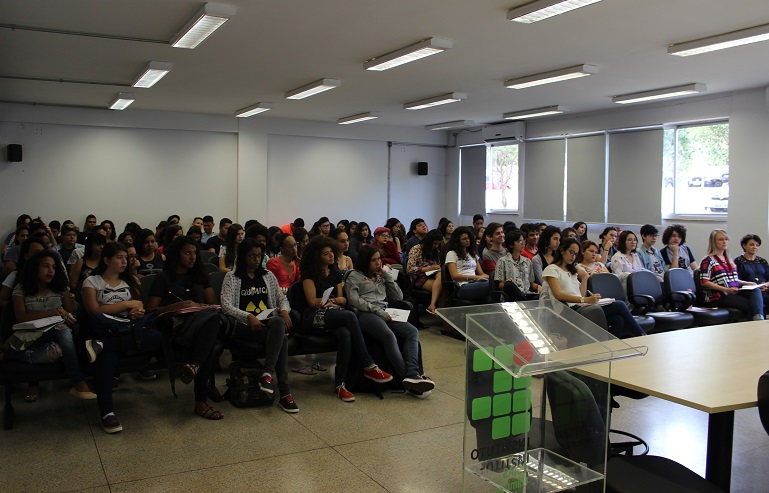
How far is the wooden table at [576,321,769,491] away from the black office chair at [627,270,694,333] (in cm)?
283

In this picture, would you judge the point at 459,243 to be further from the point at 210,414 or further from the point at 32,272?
the point at 32,272

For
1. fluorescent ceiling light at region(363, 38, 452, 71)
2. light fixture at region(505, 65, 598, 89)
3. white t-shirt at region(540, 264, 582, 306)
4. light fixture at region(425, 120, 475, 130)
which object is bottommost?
white t-shirt at region(540, 264, 582, 306)

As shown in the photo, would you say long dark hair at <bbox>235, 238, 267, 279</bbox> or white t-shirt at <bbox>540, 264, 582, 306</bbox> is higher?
long dark hair at <bbox>235, 238, 267, 279</bbox>

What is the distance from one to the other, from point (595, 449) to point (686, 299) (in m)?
→ 5.02

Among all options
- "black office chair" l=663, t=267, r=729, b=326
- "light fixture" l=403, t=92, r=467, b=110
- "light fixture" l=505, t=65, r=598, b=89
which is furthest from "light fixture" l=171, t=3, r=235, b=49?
"black office chair" l=663, t=267, r=729, b=326

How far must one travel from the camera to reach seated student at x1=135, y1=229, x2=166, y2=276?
666 centimetres

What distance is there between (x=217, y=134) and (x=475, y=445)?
465 inches

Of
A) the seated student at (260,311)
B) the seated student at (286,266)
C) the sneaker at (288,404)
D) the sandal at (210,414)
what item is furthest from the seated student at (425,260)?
the sandal at (210,414)

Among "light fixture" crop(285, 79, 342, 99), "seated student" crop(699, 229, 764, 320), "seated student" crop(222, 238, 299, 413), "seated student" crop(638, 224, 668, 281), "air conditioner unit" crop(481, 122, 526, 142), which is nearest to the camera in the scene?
"seated student" crop(222, 238, 299, 413)

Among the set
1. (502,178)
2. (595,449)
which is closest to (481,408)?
(595,449)

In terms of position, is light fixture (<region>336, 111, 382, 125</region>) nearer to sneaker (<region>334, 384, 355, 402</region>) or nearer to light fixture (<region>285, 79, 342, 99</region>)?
light fixture (<region>285, 79, 342, 99</region>)

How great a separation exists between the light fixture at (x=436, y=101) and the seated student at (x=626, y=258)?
3762 mm

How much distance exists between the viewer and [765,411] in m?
2.46

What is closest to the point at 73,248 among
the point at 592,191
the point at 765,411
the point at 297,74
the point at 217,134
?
the point at 297,74
